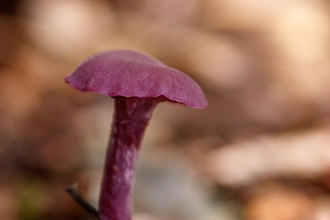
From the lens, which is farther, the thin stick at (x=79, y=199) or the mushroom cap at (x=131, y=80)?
the thin stick at (x=79, y=199)

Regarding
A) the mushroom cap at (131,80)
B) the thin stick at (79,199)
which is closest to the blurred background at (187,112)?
the thin stick at (79,199)

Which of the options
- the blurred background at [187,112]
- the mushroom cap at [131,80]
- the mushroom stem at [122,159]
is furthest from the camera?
the blurred background at [187,112]

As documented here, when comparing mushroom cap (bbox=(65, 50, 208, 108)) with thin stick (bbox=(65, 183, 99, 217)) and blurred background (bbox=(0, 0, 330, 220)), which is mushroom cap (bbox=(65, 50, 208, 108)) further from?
blurred background (bbox=(0, 0, 330, 220))

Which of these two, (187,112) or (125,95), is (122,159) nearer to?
(125,95)

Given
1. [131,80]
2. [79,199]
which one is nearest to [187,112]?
[79,199]

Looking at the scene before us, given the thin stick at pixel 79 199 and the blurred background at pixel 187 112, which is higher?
the blurred background at pixel 187 112

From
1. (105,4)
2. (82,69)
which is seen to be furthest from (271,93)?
(82,69)

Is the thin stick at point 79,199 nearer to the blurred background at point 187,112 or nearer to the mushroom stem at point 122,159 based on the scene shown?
the mushroom stem at point 122,159
